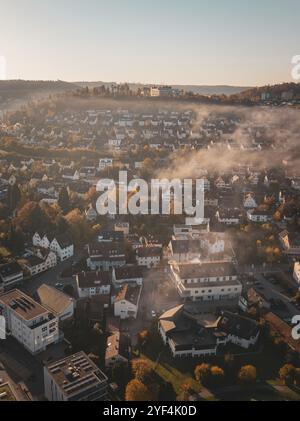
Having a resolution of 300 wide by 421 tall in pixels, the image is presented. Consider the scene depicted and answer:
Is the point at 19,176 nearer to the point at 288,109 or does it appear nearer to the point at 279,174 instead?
the point at 279,174

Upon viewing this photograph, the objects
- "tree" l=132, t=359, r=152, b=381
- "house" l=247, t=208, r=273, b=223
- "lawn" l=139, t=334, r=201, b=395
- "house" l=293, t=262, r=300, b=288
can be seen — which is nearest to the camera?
"tree" l=132, t=359, r=152, b=381

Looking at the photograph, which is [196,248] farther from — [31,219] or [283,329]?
[31,219]

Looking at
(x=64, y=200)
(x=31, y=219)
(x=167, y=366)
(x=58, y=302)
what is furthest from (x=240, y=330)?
(x=64, y=200)

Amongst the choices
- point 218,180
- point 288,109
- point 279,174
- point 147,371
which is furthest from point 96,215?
point 288,109

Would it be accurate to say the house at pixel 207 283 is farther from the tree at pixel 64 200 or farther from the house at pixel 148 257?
the tree at pixel 64 200

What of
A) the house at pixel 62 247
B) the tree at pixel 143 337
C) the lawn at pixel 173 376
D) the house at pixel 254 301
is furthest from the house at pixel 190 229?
the lawn at pixel 173 376

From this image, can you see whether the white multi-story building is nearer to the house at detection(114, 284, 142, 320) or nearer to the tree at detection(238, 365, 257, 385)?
the house at detection(114, 284, 142, 320)

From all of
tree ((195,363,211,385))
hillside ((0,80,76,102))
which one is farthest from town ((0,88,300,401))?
hillside ((0,80,76,102))
